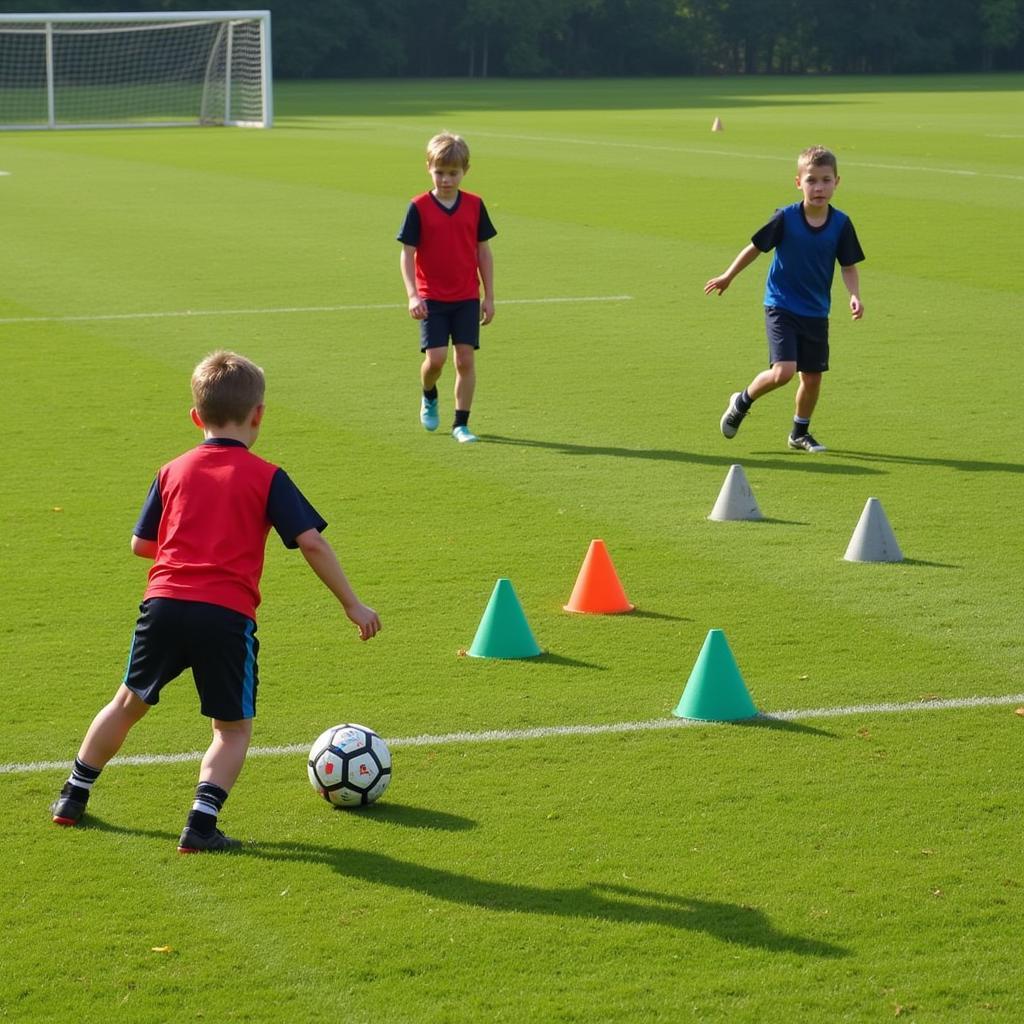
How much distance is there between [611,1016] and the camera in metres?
4.29

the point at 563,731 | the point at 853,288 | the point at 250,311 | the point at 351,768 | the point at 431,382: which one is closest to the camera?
the point at 351,768

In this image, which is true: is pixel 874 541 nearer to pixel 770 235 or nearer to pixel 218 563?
pixel 770 235

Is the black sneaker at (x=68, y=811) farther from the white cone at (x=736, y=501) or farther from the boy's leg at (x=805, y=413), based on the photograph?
the boy's leg at (x=805, y=413)

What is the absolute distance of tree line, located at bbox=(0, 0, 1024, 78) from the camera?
8412 cm

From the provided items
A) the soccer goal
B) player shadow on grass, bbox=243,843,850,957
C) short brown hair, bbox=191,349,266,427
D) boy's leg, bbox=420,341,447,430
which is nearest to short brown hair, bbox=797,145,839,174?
boy's leg, bbox=420,341,447,430

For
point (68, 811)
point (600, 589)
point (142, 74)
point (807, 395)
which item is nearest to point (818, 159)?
point (807, 395)

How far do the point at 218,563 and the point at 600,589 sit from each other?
272 centimetres

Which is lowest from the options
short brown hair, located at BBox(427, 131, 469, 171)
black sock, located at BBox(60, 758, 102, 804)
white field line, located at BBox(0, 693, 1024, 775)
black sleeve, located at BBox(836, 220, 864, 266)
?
white field line, located at BBox(0, 693, 1024, 775)

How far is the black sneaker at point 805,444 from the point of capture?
35.8 feet

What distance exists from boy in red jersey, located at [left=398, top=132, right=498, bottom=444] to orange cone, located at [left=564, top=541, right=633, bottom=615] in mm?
3484

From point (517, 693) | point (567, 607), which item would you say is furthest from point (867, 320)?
point (517, 693)

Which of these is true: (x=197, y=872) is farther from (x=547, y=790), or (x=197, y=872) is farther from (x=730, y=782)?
(x=730, y=782)

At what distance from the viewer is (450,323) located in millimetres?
11148

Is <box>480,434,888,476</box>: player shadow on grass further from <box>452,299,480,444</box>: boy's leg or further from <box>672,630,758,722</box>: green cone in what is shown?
<box>672,630,758,722</box>: green cone
